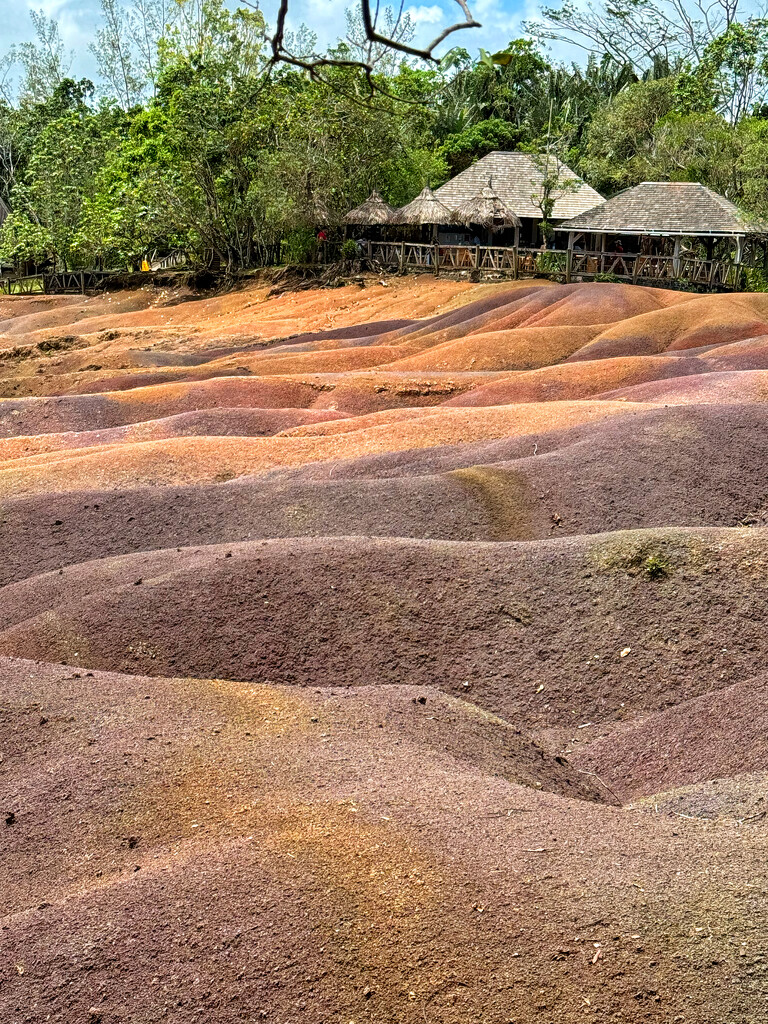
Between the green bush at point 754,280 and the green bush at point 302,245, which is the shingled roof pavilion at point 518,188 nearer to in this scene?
the green bush at point 302,245

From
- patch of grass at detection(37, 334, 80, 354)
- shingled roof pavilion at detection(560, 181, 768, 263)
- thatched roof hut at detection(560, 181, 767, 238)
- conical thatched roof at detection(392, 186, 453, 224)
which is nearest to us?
shingled roof pavilion at detection(560, 181, 768, 263)

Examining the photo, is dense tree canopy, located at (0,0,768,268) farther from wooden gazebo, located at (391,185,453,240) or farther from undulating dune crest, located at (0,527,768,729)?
undulating dune crest, located at (0,527,768,729)

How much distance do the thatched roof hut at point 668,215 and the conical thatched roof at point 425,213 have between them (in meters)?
6.21

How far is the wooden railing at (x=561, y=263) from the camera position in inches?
1484

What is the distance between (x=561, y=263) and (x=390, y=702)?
3517cm

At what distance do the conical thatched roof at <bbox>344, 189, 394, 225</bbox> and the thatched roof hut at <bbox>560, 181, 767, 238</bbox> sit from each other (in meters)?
8.34

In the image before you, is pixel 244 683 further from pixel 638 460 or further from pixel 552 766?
pixel 638 460

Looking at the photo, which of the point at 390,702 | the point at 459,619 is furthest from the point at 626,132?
the point at 390,702

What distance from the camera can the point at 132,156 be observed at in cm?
5322

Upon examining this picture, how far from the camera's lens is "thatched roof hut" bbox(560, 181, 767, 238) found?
35.8 metres

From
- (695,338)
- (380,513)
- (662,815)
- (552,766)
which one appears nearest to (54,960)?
(662,815)

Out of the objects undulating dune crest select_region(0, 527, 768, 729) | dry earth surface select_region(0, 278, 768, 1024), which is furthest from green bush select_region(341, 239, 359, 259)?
undulating dune crest select_region(0, 527, 768, 729)

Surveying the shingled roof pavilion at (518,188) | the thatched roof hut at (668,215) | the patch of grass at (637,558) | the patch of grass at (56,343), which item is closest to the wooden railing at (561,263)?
the thatched roof hut at (668,215)

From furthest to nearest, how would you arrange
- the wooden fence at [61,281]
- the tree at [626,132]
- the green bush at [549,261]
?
1. the wooden fence at [61,281]
2. the tree at [626,132]
3. the green bush at [549,261]
